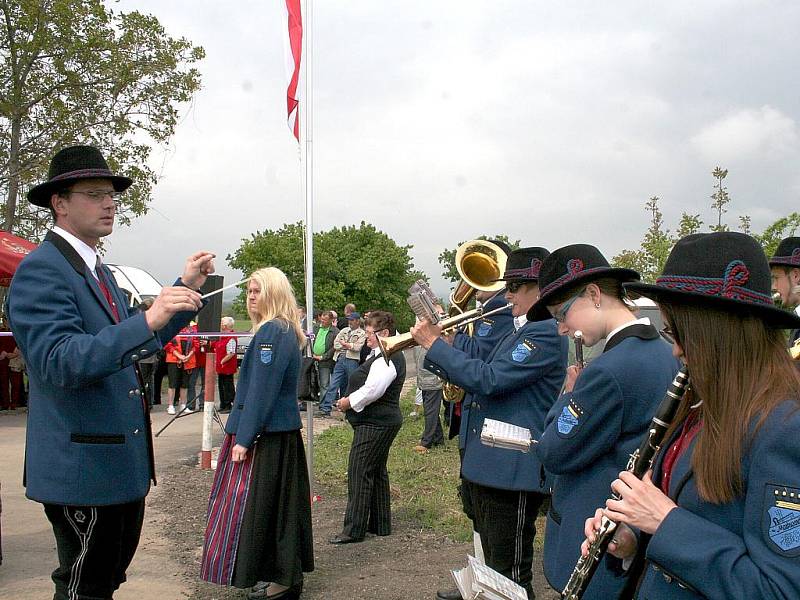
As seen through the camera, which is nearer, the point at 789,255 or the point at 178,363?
the point at 789,255

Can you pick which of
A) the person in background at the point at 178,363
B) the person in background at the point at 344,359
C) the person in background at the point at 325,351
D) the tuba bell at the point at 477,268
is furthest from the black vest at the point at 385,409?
the person in background at the point at 325,351

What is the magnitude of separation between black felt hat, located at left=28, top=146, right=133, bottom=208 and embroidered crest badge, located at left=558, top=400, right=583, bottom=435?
2.21 m

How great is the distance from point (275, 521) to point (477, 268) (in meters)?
2.20

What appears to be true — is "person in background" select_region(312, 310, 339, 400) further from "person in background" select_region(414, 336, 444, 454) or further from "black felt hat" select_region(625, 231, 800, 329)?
"black felt hat" select_region(625, 231, 800, 329)

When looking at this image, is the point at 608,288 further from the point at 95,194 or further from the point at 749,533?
the point at 95,194

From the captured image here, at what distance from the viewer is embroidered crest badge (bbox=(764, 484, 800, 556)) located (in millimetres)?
1506

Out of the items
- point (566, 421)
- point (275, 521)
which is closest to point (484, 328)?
point (275, 521)

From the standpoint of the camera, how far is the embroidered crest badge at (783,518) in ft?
4.94

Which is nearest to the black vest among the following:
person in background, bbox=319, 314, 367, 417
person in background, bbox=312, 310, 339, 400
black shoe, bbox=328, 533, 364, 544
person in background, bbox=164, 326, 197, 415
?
black shoe, bbox=328, 533, 364, 544

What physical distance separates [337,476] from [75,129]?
1179 cm

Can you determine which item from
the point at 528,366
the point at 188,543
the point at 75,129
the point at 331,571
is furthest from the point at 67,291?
the point at 75,129

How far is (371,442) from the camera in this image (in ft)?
21.2

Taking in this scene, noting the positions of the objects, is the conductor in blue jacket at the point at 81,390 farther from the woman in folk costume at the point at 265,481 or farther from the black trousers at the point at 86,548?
the woman in folk costume at the point at 265,481

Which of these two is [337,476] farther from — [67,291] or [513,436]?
[67,291]
